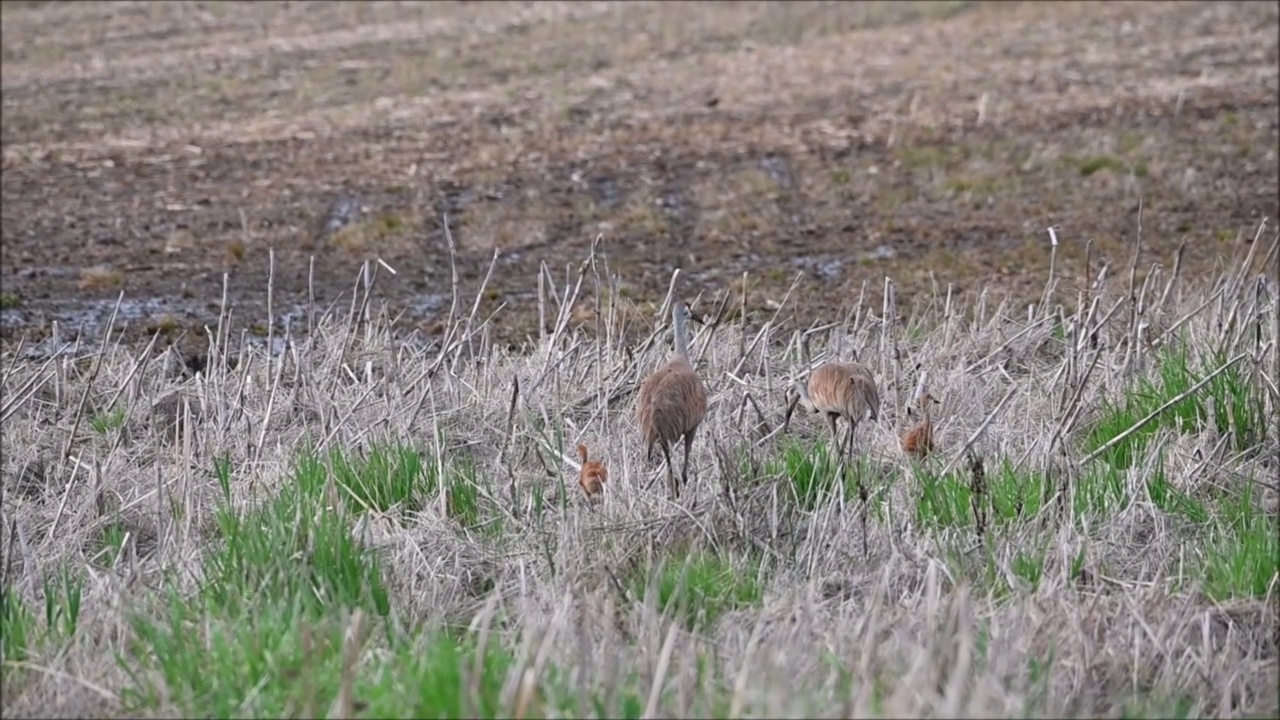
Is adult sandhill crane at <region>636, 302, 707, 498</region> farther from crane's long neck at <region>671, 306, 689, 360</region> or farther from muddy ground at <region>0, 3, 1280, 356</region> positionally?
muddy ground at <region>0, 3, 1280, 356</region>

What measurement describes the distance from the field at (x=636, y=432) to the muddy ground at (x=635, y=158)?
0.08 meters

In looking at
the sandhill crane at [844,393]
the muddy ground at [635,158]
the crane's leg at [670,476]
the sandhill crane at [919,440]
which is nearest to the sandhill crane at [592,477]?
the crane's leg at [670,476]

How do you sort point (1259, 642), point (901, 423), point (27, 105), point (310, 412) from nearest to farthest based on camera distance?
point (1259, 642), point (901, 423), point (310, 412), point (27, 105)

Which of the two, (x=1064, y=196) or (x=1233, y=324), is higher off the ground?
(x=1233, y=324)

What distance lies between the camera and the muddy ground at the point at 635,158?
955 cm

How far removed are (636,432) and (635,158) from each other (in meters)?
8.11

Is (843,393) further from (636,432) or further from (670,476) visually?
(636,432)

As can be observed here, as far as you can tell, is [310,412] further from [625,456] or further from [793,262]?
[793,262]

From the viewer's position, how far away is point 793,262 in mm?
9758

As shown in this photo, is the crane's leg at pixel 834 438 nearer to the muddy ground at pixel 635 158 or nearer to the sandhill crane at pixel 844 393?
the sandhill crane at pixel 844 393

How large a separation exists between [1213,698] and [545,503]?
221 centimetres

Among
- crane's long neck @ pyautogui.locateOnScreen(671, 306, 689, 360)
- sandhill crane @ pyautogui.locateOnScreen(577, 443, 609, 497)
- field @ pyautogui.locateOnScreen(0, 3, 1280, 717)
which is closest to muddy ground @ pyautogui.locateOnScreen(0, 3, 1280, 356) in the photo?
field @ pyautogui.locateOnScreen(0, 3, 1280, 717)

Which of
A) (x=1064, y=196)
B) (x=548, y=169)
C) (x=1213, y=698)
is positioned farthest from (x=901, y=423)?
(x=548, y=169)

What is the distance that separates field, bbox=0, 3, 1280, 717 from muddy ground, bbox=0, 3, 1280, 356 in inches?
3.0
